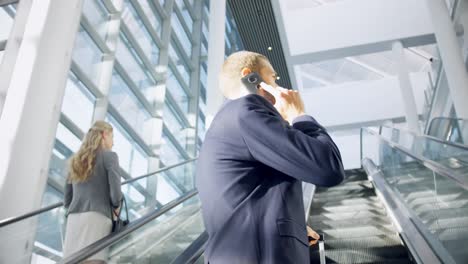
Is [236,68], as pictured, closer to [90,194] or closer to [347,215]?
[90,194]

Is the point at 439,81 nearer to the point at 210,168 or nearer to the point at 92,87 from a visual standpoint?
the point at 92,87

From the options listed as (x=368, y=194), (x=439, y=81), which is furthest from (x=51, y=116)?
(x=439, y=81)

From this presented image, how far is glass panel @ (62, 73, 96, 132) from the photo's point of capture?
6144mm

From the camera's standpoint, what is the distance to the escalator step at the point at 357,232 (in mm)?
4787

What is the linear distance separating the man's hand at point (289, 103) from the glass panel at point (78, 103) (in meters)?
5.00

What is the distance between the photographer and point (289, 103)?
1568 mm

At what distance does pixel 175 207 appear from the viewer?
4.20 meters

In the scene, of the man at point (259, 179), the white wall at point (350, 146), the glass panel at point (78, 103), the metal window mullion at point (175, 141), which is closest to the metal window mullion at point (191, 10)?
the metal window mullion at point (175, 141)

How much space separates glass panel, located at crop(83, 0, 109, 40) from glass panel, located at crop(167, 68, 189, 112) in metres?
2.71

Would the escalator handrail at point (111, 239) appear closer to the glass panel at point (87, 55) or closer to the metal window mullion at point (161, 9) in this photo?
the glass panel at point (87, 55)

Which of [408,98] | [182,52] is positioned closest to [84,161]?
[182,52]

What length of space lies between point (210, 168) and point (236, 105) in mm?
211

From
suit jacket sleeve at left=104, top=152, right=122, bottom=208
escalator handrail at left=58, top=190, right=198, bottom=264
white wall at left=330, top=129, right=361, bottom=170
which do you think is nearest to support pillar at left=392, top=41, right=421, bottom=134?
white wall at left=330, top=129, right=361, bottom=170

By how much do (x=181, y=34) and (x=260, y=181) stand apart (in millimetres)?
10466
